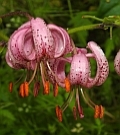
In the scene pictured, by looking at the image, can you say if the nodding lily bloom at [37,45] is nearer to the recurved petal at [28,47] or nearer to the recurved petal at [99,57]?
the recurved petal at [28,47]

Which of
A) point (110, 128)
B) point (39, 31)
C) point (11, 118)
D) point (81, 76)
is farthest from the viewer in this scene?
point (110, 128)

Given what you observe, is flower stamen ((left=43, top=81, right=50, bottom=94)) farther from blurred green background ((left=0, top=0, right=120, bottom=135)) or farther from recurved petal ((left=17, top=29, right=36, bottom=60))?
blurred green background ((left=0, top=0, right=120, bottom=135))

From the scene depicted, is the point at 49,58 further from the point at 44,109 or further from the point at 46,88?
the point at 44,109

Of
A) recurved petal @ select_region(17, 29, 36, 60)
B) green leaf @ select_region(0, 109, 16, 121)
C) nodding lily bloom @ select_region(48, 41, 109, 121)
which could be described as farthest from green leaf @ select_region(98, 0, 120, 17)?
green leaf @ select_region(0, 109, 16, 121)

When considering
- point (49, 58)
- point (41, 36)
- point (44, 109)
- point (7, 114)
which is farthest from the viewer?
point (44, 109)

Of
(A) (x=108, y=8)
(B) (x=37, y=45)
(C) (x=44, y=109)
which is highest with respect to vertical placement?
(A) (x=108, y=8)

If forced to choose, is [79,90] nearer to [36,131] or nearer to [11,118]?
[11,118]

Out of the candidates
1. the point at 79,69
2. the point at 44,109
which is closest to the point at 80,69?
the point at 79,69

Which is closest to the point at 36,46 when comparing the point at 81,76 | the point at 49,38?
the point at 49,38

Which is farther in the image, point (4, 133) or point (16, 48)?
point (4, 133)
